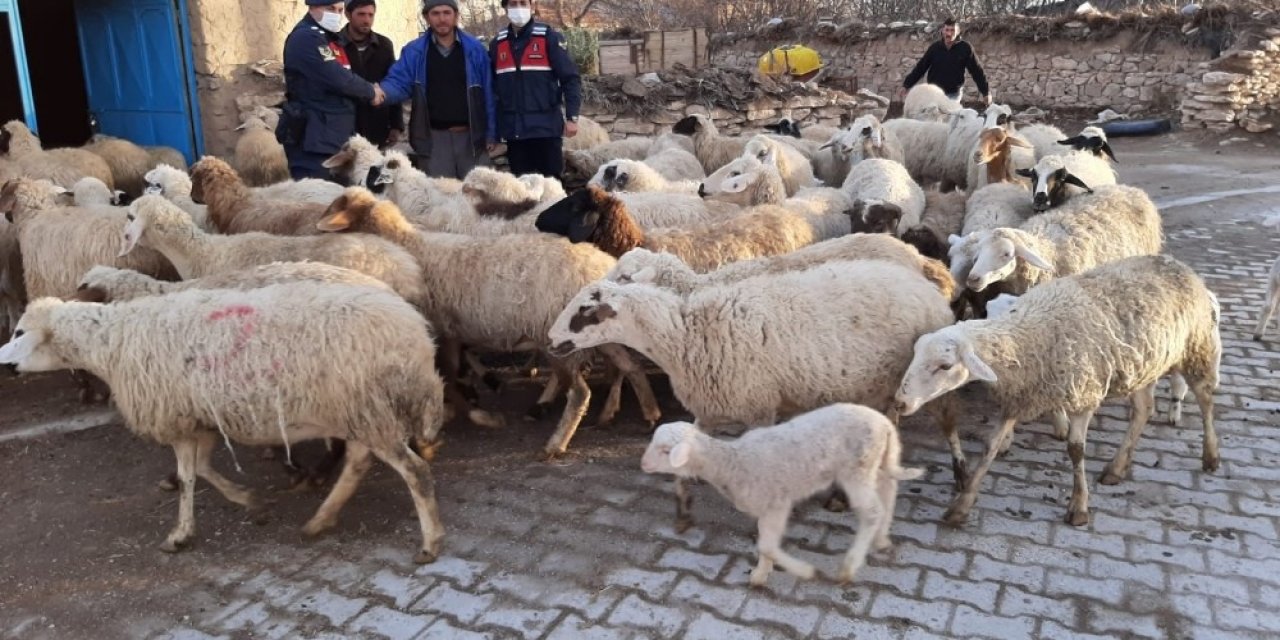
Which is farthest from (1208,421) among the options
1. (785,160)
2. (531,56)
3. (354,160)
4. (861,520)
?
(354,160)

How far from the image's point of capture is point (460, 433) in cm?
557

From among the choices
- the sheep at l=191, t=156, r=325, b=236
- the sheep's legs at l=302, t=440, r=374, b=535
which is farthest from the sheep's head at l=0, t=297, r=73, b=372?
the sheep at l=191, t=156, r=325, b=236

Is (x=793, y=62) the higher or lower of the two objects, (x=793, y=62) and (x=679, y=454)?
the higher

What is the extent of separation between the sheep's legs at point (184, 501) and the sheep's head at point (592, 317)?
1.75 metres

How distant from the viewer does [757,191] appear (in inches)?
294

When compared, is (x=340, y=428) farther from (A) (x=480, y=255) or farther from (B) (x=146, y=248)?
(B) (x=146, y=248)

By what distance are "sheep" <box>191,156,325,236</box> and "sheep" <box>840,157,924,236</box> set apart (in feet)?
12.9

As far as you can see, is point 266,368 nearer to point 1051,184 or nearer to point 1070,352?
point 1070,352

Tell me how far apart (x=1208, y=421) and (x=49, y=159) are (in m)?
9.21

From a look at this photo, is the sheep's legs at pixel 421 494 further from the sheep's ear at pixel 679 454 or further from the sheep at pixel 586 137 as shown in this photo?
the sheep at pixel 586 137

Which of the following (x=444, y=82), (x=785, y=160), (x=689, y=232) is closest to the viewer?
(x=689, y=232)

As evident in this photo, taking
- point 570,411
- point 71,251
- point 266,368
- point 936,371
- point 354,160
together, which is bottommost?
point 570,411

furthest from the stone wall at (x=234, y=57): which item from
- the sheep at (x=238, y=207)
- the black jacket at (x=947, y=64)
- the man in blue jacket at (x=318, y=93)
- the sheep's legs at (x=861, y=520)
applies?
the black jacket at (x=947, y=64)

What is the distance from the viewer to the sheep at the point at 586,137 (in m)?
10.2
